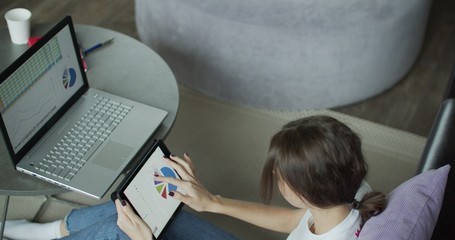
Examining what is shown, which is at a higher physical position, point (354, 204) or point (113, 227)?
point (354, 204)

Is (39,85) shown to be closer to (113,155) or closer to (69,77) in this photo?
(69,77)

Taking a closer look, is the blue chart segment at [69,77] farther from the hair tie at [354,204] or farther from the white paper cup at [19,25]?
the hair tie at [354,204]

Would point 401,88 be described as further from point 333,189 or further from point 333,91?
point 333,189

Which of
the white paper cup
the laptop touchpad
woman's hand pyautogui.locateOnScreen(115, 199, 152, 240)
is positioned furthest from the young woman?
the white paper cup

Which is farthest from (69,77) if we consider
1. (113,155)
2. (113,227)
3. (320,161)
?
(320,161)

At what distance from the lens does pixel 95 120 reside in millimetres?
1682

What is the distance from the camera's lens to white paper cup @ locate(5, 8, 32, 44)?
1.91 m

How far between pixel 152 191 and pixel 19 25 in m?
0.85

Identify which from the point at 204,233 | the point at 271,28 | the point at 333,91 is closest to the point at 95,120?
the point at 204,233

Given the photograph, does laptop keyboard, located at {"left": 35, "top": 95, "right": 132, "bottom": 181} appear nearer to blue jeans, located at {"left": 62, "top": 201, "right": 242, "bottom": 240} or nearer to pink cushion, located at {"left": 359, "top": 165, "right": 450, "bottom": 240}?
blue jeans, located at {"left": 62, "top": 201, "right": 242, "bottom": 240}

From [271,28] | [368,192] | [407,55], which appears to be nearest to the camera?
[368,192]

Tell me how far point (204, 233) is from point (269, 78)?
1149mm

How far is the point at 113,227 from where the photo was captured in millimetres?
1411

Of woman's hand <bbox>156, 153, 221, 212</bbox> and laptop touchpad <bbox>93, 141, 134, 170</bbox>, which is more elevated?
woman's hand <bbox>156, 153, 221, 212</bbox>
